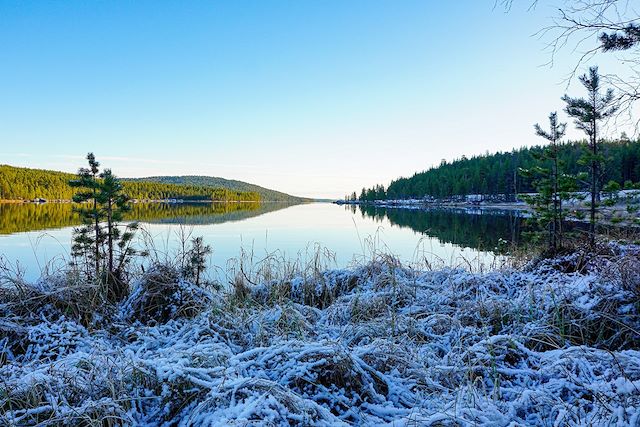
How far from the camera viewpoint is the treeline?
108500 mm

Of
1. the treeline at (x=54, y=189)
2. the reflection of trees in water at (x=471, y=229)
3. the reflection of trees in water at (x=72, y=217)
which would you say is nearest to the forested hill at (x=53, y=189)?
the treeline at (x=54, y=189)

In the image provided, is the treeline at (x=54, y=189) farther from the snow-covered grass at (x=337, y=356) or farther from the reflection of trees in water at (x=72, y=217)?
the snow-covered grass at (x=337, y=356)

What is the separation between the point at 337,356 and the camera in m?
2.69

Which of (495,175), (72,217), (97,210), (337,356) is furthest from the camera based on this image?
(495,175)

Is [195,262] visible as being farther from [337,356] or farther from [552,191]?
[552,191]

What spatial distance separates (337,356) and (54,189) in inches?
5860

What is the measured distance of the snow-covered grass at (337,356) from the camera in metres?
2.20

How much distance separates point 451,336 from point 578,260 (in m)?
3.21

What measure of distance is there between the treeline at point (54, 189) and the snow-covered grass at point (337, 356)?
92.9 meters

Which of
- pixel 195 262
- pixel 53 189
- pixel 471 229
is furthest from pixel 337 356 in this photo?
pixel 53 189

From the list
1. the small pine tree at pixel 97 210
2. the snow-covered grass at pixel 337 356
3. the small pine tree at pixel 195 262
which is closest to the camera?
the snow-covered grass at pixel 337 356

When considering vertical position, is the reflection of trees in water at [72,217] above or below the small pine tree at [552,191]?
below

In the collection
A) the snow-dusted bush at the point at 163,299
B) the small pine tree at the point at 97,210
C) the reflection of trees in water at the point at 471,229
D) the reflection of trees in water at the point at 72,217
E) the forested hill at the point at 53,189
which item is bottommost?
the reflection of trees in water at the point at 471,229

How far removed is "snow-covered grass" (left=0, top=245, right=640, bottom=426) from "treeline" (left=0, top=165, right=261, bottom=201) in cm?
9286
